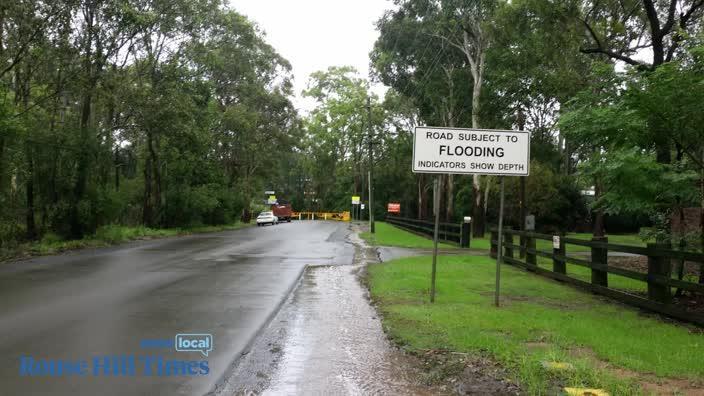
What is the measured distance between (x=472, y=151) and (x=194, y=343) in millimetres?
5625

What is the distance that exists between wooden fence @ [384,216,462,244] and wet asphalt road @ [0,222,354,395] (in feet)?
30.6

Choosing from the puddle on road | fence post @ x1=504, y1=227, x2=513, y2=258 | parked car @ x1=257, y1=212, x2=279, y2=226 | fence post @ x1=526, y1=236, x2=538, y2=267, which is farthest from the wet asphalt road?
parked car @ x1=257, y1=212, x2=279, y2=226

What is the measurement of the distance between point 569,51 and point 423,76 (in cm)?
1957

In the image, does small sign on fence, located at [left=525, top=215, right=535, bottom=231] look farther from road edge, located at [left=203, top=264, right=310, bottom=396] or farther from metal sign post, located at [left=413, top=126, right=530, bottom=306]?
metal sign post, located at [left=413, top=126, right=530, bottom=306]

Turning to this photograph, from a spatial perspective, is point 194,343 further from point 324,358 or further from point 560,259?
point 560,259

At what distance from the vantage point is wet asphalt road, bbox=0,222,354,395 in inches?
211

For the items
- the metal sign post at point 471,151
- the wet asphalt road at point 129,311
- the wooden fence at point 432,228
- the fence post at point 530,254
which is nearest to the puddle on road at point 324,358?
the wet asphalt road at point 129,311

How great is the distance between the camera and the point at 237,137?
48031 millimetres

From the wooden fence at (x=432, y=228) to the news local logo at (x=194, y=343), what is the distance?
18405 millimetres

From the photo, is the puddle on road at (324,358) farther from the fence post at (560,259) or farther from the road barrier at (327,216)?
the road barrier at (327,216)

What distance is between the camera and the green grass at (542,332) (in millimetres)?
5426

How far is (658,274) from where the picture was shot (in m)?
8.62

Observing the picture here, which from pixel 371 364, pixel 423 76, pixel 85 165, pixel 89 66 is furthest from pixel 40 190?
pixel 423 76

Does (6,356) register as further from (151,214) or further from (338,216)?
(338,216)
